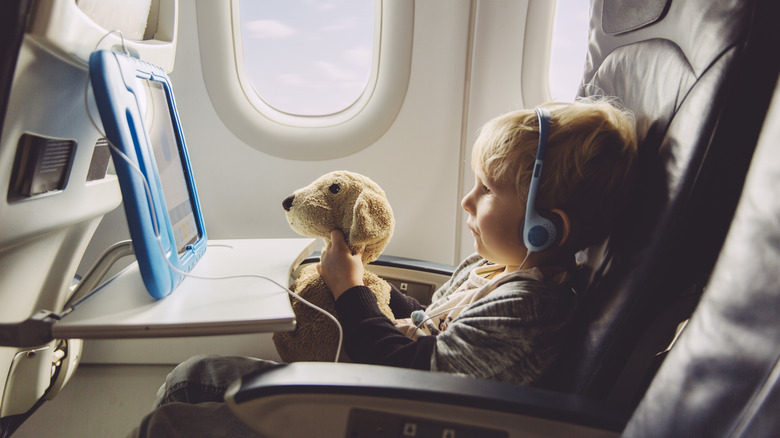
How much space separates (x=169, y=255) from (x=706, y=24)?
0.87 m

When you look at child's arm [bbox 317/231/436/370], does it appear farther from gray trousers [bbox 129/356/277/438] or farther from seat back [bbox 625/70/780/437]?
seat back [bbox 625/70/780/437]

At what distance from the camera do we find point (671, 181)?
0.67 meters

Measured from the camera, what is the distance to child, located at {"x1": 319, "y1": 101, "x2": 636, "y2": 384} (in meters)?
0.79

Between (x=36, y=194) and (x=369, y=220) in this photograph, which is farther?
(x=369, y=220)

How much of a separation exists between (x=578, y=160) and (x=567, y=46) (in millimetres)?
954

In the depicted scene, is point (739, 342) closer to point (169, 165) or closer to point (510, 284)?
point (510, 284)

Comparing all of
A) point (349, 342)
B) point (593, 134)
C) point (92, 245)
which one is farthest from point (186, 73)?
point (593, 134)

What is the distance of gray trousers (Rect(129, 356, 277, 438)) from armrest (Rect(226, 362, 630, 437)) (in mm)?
166

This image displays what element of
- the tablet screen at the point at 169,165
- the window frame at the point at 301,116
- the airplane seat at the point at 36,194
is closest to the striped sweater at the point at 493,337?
the tablet screen at the point at 169,165

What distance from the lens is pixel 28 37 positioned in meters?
0.58

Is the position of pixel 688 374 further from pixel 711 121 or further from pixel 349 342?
pixel 349 342

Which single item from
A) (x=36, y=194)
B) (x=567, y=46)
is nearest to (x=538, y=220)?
(x=36, y=194)

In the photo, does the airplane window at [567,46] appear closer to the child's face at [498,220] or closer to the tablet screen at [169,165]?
the child's face at [498,220]

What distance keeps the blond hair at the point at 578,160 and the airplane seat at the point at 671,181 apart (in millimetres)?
36
